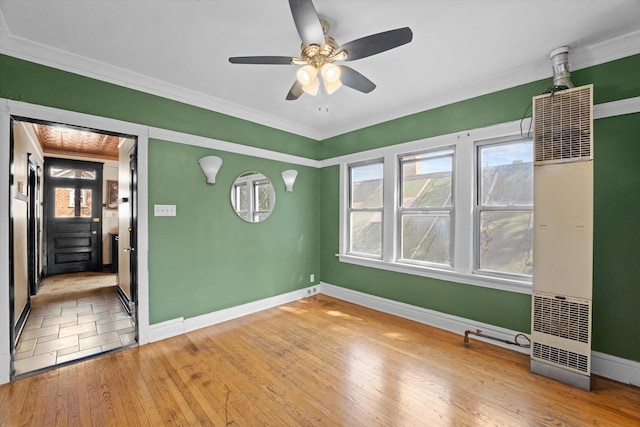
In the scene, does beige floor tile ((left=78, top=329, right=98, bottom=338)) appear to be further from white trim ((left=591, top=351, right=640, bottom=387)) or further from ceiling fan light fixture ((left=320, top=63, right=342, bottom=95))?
white trim ((left=591, top=351, right=640, bottom=387))

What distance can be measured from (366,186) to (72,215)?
653 cm

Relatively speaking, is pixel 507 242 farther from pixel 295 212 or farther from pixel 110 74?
Answer: pixel 110 74

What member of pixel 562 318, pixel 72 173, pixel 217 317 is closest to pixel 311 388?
pixel 217 317

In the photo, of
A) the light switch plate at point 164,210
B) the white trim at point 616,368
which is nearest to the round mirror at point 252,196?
the light switch plate at point 164,210

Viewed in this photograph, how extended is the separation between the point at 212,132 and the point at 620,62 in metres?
3.99

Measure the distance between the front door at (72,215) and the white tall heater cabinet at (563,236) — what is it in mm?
8091

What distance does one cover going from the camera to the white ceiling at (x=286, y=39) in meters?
1.89

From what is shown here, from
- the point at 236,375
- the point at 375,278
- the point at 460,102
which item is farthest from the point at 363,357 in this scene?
the point at 460,102

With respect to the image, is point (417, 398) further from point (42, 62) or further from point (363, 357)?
point (42, 62)

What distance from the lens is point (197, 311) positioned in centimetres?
328

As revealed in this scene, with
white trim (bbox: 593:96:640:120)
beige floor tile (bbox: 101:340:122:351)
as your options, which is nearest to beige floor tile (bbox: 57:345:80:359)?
beige floor tile (bbox: 101:340:122:351)

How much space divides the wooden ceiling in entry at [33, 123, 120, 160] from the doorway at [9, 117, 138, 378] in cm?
2

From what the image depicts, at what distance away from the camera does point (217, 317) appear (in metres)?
3.44

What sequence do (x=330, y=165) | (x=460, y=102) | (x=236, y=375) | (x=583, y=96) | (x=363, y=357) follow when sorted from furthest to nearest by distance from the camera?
(x=330, y=165)
(x=460, y=102)
(x=363, y=357)
(x=236, y=375)
(x=583, y=96)
